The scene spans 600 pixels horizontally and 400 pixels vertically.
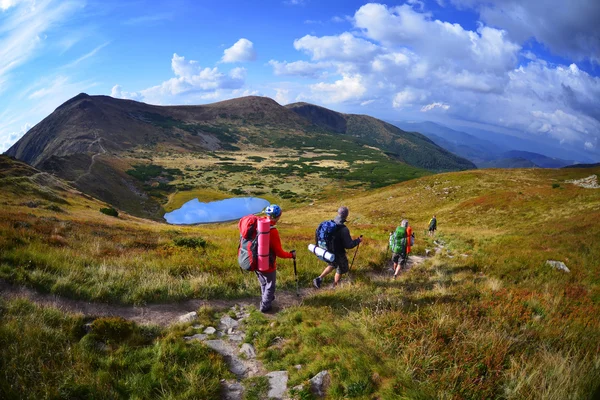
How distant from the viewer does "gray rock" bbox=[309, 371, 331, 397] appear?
15.2ft

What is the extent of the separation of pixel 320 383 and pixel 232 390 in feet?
4.67

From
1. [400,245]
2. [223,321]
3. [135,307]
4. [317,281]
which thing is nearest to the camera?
[223,321]

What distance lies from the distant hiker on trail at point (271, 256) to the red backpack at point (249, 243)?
36 centimetres

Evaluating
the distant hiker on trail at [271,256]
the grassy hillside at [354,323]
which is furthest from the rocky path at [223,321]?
the distant hiker on trail at [271,256]

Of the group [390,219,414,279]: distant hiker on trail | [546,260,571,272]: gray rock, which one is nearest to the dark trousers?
[390,219,414,279]: distant hiker on trail

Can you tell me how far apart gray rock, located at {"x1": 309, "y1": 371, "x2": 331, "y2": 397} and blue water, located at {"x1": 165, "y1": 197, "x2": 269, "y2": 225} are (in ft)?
Result: 225

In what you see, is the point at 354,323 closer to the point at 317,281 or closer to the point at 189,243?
the point at 317,281

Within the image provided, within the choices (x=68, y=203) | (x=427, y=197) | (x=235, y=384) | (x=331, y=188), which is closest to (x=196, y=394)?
(x=235, y=384)

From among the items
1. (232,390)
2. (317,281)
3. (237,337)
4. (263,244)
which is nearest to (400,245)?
(317,281)

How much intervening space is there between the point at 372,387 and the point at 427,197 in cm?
5743

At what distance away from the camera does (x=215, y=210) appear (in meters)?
79.3

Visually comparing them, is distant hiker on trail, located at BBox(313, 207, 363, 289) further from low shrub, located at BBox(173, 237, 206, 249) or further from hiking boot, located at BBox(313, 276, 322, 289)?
low shrub, located at BBox(173, 237, 206, 249)

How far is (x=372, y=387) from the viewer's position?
4.46 m

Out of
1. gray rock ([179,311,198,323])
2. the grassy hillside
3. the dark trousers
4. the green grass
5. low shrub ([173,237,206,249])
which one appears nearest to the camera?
the green grass
